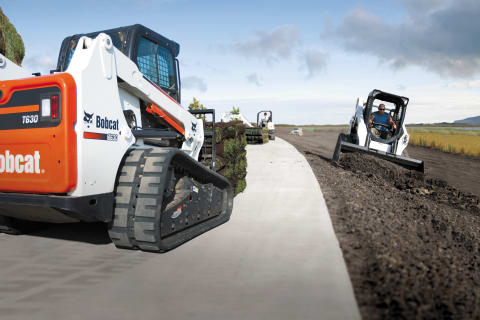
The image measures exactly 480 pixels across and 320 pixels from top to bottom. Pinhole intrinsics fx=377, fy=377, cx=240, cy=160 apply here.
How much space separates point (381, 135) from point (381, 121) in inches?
18.5

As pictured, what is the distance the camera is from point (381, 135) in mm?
12672

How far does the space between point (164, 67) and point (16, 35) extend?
19.1ft

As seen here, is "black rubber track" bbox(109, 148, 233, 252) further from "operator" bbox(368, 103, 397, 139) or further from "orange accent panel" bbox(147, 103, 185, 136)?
"operator" bbox(368, 103, 397, 139)

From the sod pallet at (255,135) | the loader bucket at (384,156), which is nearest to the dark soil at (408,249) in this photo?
the loader bucket at (384,156)

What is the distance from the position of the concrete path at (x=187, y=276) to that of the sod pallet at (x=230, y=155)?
1.65 metres

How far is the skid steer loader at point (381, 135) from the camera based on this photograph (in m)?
11.7

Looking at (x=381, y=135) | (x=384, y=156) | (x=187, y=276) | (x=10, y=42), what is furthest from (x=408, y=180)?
(x=10, y=42)

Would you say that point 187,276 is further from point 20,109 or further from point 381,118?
point 381,118

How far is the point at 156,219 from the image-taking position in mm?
3672

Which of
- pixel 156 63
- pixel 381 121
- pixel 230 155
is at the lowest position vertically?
pixel 230 155

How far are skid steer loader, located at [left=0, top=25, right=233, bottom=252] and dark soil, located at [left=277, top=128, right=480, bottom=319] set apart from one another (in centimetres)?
199

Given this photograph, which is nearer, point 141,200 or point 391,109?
point 141,200

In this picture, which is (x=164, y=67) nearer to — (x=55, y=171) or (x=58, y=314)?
(x=55, y=171)

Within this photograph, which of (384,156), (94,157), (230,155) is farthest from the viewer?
(384,156)
